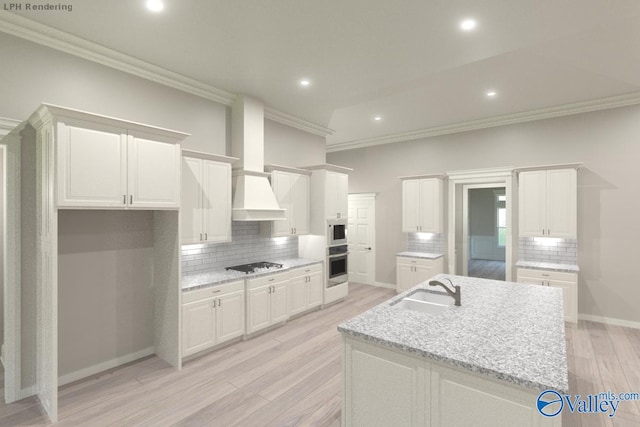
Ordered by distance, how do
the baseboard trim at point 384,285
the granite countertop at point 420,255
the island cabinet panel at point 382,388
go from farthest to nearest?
1. the baseboard trim at point 384,285
2. the granite countertop at point 420,255
3. the island cabinet panel at point 382,388

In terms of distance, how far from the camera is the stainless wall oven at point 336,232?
218 inches

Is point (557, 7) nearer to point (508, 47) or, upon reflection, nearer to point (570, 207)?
point (508, 47)

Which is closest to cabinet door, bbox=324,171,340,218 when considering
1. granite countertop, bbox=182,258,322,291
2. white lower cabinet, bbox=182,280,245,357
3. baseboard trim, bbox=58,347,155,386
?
granite countertop, bbox=182,258,322,291

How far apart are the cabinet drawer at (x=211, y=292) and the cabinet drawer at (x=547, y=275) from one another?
14.3 ft

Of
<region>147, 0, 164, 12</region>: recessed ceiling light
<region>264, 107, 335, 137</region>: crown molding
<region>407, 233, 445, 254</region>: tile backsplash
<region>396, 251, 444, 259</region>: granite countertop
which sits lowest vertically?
<region>396, 251, 444, 259</region>: granite countertop

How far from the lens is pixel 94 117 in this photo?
108 inches

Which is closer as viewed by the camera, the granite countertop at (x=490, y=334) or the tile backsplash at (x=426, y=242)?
the granite countertop at (x=490, y=334)

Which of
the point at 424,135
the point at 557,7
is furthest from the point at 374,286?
the point at 557,7

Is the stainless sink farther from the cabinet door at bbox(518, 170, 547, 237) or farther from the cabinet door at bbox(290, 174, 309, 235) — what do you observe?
the cabinet door at bbox(518, 170, 547, 237)

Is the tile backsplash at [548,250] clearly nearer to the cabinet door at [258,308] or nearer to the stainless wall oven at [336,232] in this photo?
the stainless wall oven at [336,232]

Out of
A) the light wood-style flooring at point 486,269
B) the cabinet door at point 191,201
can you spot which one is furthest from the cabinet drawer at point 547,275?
the cabinet door at point 191,201

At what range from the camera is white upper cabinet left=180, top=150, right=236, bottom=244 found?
3.73 meters

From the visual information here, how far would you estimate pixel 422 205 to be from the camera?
20.5 feet

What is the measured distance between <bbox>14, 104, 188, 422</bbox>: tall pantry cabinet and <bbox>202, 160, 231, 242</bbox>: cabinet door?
52cm
